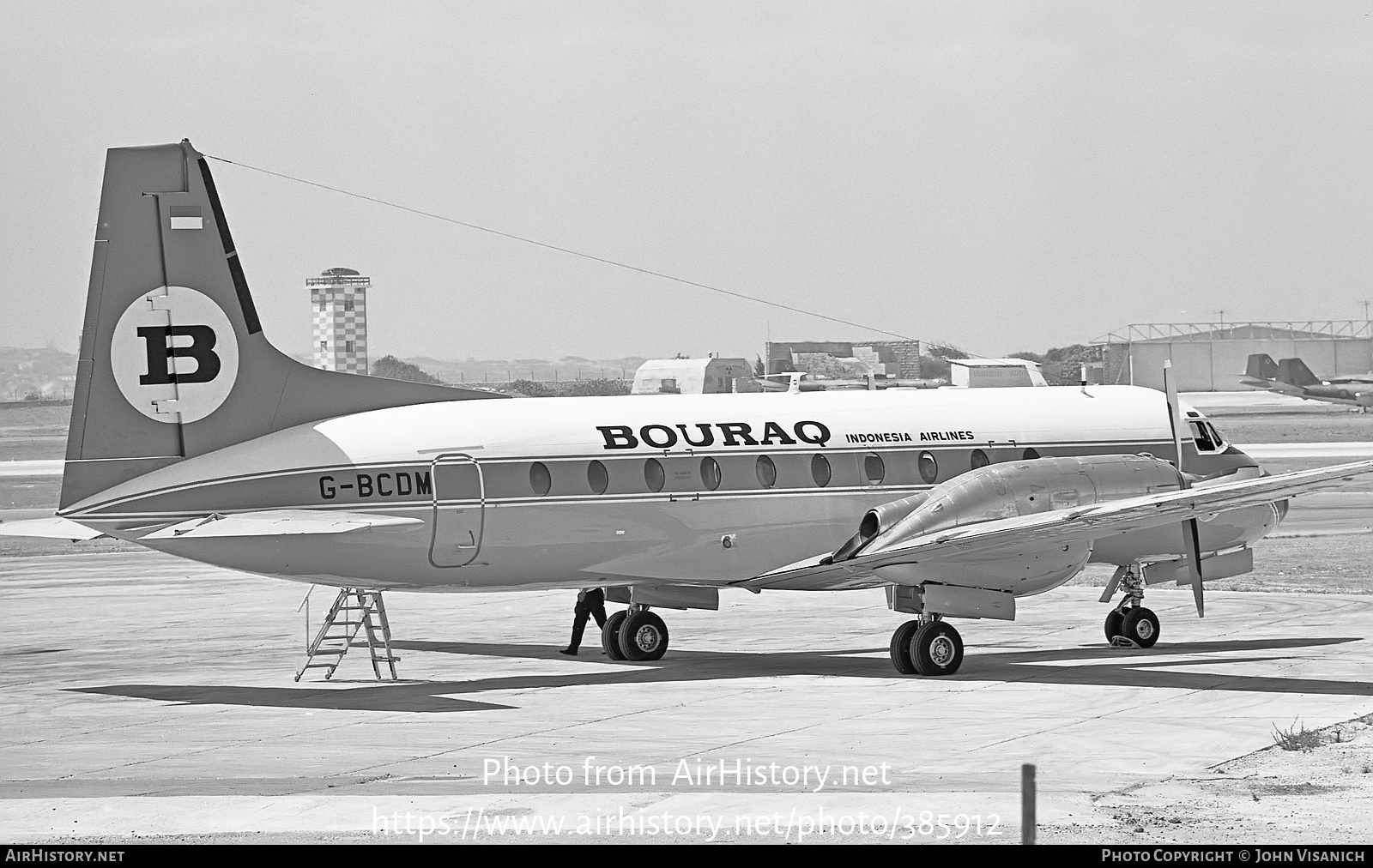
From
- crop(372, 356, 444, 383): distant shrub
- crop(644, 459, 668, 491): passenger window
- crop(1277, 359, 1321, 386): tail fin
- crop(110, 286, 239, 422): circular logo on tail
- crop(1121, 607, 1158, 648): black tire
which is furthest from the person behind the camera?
crop(372, 356, 444, 383): distant shrub

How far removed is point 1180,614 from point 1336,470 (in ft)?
31.4

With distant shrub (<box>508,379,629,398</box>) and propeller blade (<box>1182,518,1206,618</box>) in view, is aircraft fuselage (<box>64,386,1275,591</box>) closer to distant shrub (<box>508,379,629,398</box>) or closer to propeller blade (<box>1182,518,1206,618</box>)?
propeller blade (<box>1182,518,1206,618</box>)

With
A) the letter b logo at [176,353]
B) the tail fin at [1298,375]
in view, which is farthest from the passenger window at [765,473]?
the tail fin at [1298,375]

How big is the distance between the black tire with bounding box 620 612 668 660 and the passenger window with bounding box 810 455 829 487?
10.4 feet

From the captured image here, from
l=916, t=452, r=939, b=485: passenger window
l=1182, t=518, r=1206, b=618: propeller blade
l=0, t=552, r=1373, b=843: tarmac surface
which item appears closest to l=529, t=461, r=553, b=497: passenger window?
l=0, t=552, r=1373, b=843: tarmac surface

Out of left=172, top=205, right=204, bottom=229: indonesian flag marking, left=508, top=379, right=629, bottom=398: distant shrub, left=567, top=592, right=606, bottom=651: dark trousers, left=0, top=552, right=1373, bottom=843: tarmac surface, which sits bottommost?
left=0, top=552, right=1373, bottom=843: tarmac surface

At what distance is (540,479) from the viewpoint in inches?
808

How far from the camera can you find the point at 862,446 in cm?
2227

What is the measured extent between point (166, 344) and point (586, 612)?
23.6ft

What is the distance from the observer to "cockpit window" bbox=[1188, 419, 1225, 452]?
2433 centimetres

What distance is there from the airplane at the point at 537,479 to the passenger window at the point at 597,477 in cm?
3

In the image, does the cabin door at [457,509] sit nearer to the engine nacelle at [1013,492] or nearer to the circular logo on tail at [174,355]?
the circular logo on tail at [174,355]

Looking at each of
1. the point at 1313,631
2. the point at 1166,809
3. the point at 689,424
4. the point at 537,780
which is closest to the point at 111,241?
the point at 689,424
